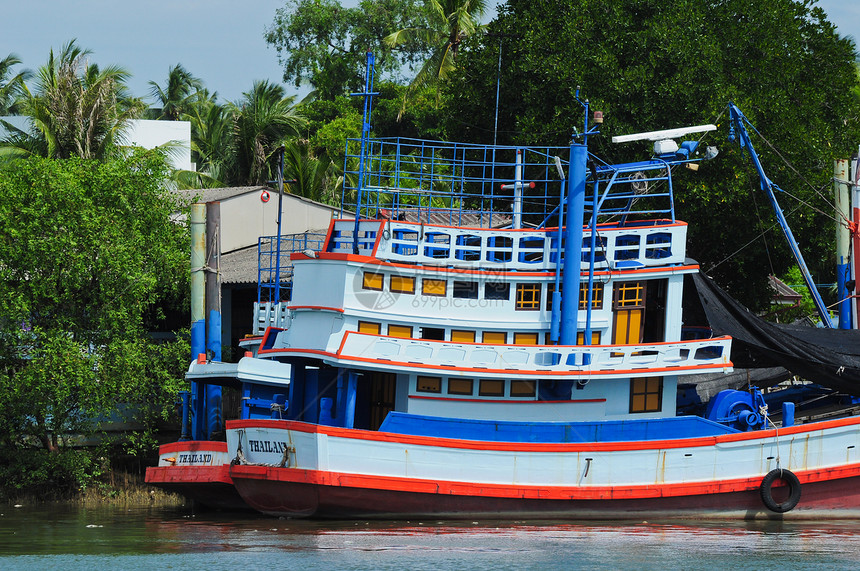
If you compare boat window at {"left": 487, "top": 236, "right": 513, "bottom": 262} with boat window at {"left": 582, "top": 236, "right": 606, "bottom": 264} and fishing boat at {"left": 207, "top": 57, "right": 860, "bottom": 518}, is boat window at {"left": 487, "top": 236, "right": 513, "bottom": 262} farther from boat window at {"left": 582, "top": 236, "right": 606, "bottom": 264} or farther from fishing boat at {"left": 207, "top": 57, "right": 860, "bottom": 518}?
boat window at {"left": 582, "top": 236, "right": 606, "bottom": 264}

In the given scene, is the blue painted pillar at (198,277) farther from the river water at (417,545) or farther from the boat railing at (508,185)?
the river water at (417,545)

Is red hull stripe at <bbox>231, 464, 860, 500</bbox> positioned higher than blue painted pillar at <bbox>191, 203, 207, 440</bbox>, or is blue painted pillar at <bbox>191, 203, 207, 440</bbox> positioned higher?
blue painted pillar at <bbox>191, 203, 207, 440</bbox>

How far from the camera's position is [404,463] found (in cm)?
1842

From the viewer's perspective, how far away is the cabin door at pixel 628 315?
19844mm

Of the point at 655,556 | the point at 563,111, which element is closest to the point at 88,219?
the point at 563,111

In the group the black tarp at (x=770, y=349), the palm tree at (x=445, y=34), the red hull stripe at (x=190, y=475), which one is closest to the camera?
the black tarp at (x=770, y=349)

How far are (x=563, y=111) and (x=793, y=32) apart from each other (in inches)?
259

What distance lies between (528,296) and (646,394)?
8.71 ft

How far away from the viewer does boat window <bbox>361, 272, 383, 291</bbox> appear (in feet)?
62.4

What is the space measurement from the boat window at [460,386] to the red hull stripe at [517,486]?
1563mm

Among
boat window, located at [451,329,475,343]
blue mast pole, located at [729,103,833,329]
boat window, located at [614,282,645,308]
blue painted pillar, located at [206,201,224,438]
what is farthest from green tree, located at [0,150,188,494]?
blue mast pole, located at [729,103,833,329]

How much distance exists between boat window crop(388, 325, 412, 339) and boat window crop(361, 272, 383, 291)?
0.71m

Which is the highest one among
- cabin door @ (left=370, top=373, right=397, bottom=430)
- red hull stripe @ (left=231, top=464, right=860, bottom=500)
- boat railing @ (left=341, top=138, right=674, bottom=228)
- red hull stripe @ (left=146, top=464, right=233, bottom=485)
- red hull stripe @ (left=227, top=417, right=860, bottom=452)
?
boat railing @ (left=341, top=138, right=674, bottom=228)

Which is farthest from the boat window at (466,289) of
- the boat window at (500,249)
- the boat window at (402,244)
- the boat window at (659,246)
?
the boat window at (659,246)
